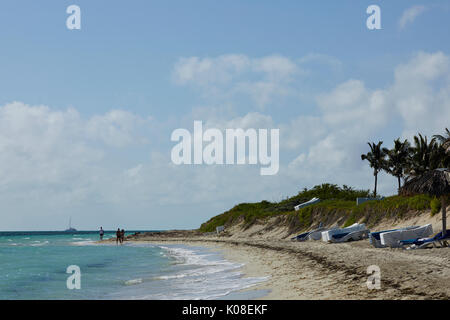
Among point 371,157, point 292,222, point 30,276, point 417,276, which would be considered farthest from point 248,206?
point 417,276

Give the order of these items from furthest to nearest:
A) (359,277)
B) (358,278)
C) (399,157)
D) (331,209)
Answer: (399,157), (331,209), (359,277), (358,278)

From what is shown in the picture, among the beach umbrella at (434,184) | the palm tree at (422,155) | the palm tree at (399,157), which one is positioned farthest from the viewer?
the palm tree at (399,157)

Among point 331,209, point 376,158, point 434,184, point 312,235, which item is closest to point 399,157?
point 376,158

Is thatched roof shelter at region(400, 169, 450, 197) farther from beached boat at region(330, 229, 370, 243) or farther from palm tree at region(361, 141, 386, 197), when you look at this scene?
palm tree at region(361, 141, 386, 197)

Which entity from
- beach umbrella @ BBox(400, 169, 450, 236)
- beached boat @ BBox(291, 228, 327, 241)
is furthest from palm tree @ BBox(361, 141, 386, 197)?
beach umbrella @ BBox(400, 169, 450, 236)

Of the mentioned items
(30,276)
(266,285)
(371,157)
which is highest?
(371,157)

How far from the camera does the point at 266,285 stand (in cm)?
1453

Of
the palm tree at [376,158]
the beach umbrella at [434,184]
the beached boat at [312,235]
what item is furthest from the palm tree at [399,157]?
the beach umbrella at [434,184]

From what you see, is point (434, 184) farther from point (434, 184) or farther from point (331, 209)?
point (331, 209)

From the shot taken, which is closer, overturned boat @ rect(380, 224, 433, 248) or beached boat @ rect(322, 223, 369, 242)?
overturned boat @ rect(380, 224, 433, 248)

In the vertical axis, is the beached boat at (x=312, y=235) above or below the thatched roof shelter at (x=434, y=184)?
below

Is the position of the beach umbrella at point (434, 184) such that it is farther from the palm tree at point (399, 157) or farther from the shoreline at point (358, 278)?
the palm tree at point (399, 157)
